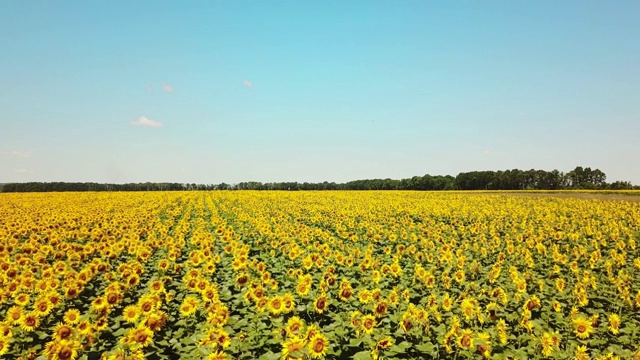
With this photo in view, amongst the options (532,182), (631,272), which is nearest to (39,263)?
(631,272)

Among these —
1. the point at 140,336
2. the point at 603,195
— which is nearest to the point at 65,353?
the point at 140,336

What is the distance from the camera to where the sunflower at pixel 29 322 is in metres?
5.16

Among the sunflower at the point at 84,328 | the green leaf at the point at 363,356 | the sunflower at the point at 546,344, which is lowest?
the green leaf at the point at 363,356

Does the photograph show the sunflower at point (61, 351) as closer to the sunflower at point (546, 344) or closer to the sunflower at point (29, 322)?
the sunflower at point (29, 322)

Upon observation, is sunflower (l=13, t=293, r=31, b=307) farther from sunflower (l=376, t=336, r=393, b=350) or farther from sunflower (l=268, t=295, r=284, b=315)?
sunflower (l=376, t=336, r=393, b=350)

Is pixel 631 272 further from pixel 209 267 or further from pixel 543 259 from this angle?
pixel 209 267

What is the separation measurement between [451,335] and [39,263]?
8.48 m

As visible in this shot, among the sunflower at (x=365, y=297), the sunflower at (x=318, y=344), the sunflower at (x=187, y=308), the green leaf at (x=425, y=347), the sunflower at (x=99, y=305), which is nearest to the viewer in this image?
the sunflower at (x=318, y=344)

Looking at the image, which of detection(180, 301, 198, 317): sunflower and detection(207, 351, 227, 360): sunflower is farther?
detection(180, 301, 198, 317): sunflower

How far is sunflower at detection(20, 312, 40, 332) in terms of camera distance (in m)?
5.16

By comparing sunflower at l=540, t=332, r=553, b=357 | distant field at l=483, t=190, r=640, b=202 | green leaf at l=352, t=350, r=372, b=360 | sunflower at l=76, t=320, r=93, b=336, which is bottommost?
green leaf at l=352, t=350, r=372, b=360

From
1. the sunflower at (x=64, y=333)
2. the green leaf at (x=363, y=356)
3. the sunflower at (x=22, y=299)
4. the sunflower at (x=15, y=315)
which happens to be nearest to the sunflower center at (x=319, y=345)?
the green leaf at (x=363, y=356)

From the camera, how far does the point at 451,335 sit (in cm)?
474

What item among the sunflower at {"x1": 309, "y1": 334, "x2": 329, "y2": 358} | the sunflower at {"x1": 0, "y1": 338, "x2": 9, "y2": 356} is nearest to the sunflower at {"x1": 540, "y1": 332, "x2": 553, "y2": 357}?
the sunflower at {"x1": 309, "y1": 334, "x2": 329, "y2": 358}
